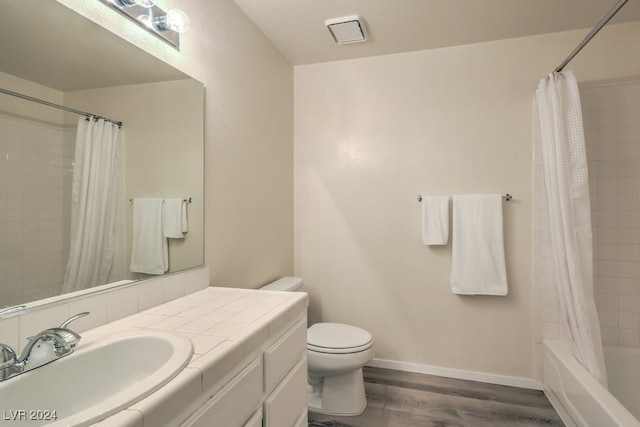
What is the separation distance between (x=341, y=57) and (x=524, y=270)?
6.72 feet

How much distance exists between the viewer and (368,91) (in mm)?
2492

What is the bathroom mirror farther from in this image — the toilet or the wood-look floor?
the wood-look floor

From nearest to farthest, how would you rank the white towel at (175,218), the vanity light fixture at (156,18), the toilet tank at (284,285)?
the vanity light fixture at (156,18)
the white towel at (175,218)
the toilet tank at (284,285)

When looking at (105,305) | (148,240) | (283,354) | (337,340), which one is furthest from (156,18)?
(337,340)

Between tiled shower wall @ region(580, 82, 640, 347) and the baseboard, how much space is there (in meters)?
0.60

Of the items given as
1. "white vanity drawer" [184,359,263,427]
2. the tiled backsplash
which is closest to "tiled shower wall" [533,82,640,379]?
"white vanity drawer" [184,359,263,427]

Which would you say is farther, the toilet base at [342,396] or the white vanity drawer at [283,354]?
the toilet base at [342,396]

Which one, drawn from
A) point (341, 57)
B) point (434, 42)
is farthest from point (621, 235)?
point (341, 57)

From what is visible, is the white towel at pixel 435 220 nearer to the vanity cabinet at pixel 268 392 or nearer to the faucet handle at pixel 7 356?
the vanity cabinet at pixel 268 392

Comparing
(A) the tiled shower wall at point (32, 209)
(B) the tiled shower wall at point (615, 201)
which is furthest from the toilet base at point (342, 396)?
(B) the tiled shower wall at point (615, 201)

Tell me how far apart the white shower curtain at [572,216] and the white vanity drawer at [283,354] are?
1.50 metres

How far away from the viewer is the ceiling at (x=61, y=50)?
2.86ft

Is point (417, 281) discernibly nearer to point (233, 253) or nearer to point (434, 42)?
point (233, 253)

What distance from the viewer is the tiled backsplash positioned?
83 centimetres
